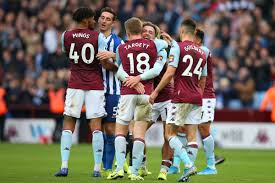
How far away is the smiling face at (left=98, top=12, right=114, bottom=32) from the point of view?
1558 cm

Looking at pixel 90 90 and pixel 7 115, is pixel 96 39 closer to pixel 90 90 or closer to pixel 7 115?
pixel 90 90

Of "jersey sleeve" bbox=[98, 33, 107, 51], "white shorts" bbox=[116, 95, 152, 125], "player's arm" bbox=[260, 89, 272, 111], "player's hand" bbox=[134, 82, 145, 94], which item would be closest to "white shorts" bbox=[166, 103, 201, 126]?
"white shorts" bbox=[116, 95, 152, 125]

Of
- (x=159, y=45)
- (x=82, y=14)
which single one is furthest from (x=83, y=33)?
(x=159, y=45)

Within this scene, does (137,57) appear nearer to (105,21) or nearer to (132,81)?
(132,81)

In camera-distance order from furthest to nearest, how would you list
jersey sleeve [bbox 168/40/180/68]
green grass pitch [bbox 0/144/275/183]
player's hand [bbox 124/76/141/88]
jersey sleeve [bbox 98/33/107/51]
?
jersey sleeve [bbox 98/33/107/51]
green grass pitch [bbox 0/144/275/183]
jersey sleeve [bbox 168/40/180/68]
player's hand [bbox 124/76/141/88]

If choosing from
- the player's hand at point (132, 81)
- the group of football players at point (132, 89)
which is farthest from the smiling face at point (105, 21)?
the player's hand at point (132, 81)

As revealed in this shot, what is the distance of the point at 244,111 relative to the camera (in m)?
26.9

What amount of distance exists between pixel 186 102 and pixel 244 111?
12494 millimetres

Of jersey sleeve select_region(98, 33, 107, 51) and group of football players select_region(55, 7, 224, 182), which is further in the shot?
jersey sleeve select_region(98, 33, 107, 51)

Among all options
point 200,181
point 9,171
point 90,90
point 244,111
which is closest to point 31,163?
point 9,171

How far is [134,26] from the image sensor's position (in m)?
14.2

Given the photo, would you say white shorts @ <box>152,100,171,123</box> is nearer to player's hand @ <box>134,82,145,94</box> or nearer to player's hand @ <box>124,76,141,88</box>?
player's hand @ <box>134,82,145,94</box>

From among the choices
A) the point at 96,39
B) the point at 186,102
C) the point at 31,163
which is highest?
the point at 96,39

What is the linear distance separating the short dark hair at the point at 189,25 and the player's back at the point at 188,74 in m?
0.18
